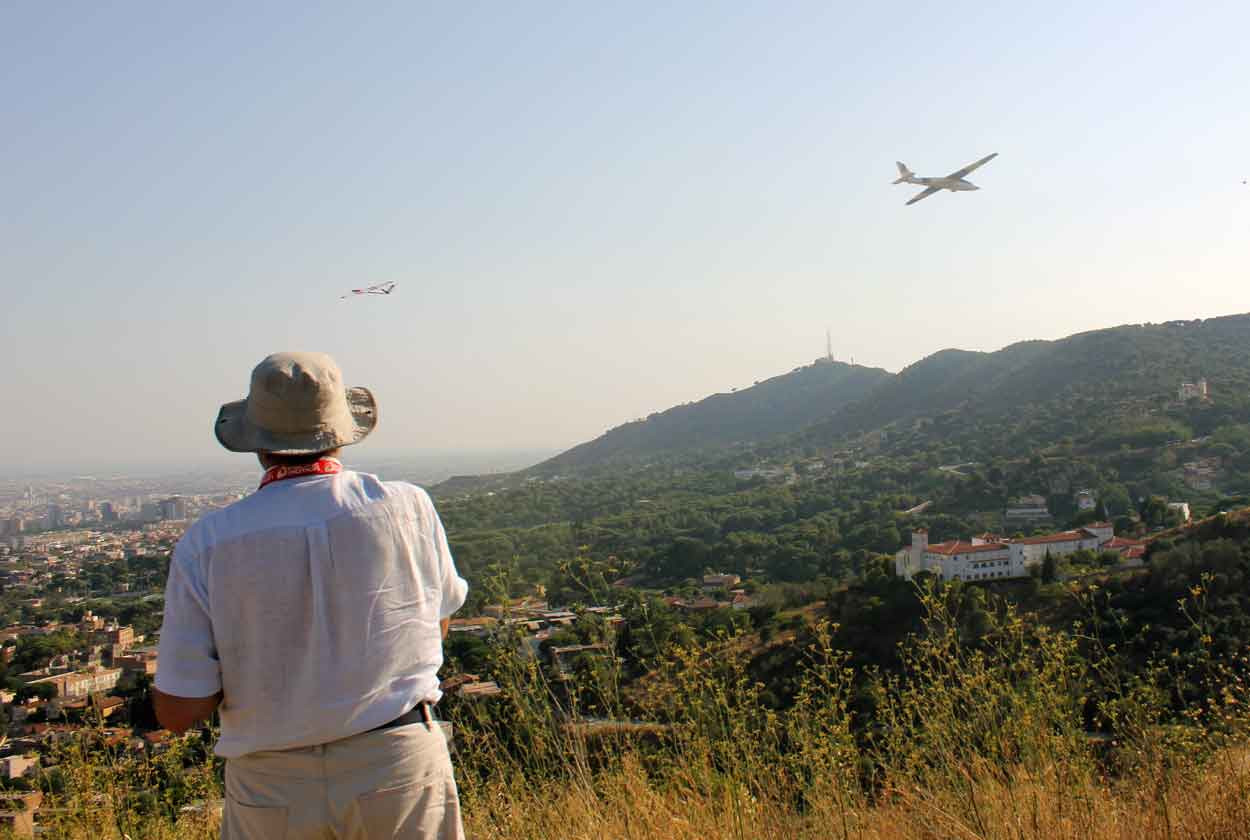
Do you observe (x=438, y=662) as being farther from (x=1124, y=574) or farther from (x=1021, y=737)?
(x=1124, y=574)

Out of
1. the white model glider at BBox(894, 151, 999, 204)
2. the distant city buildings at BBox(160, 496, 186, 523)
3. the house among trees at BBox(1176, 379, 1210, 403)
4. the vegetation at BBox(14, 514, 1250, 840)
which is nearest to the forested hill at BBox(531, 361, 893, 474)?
the house among trees at BBox(1176, 379, 1210, 403)

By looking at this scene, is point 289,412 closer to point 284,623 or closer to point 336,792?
point 284,623

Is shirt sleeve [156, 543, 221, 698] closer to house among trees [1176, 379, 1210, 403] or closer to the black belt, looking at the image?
the black belt

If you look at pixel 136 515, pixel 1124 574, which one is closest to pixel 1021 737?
pixel 1124 574

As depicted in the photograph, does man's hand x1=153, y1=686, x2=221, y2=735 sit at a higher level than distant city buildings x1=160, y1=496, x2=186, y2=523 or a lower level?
higher

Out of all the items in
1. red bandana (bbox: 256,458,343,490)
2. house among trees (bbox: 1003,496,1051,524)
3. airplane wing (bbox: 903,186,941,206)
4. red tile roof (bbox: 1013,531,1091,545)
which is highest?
airplane wing (bbox: 903,186,941,206)

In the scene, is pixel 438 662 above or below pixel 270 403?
below

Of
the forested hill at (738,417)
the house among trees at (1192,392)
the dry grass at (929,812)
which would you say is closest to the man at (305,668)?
the dry grass at (929,812)
